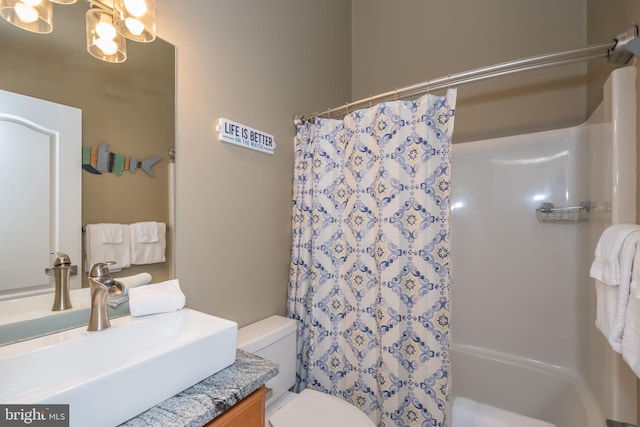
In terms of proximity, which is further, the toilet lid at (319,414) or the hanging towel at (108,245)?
the toilet lid at (319,414)

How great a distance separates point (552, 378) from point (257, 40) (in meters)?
2.60

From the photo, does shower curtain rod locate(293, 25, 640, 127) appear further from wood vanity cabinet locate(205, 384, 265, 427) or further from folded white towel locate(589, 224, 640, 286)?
wood vanity cabinet locate(205, 384, 265, 427)

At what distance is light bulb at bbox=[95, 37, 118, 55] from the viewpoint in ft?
3.04

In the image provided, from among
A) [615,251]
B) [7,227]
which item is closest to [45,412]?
[7,227]

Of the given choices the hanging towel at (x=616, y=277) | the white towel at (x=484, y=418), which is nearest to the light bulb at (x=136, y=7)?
the hanging towel at (x=616, y=277)

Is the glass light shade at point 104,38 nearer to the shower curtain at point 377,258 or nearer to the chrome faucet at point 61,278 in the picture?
the chrome faucet at point 61,278

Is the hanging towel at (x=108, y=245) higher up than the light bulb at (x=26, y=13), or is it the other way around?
the light bulb at (x=26, y=13)

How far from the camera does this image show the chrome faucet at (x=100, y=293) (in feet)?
2.71

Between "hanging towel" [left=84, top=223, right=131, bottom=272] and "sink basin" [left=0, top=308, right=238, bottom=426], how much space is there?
8.0 inches

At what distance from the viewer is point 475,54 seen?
1.94 metres

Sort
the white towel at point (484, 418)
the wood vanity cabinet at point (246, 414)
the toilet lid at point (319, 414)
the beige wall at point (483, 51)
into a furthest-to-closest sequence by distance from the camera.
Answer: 1. the beige wall at point (483, 51)
2. the white towel at point (484, 418)
3. the toilet lid at point (319, 414)
4. the wood vanity cabinet at point (246, 414)

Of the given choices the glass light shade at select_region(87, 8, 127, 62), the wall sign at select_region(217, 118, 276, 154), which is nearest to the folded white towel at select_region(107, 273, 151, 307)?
the wall sign at select_region(217, 118, 276, 154)

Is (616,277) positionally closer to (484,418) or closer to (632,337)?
(632,337)

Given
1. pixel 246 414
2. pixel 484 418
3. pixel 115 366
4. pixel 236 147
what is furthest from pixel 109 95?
pixel 484 418
